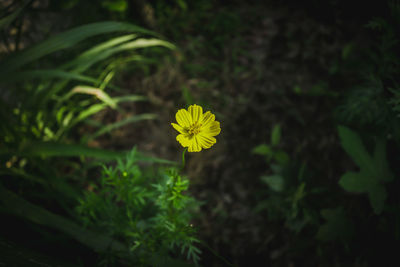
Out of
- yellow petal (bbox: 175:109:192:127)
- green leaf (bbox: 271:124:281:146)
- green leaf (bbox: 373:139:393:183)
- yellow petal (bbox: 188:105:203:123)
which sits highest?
green leaf (bbox: 271:124:281:146)

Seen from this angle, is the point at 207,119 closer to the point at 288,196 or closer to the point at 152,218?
the point at 152,218

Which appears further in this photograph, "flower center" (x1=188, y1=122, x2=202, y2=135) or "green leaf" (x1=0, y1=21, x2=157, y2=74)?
"green leaf" (x1=0, y1=21, x2=157, y2=74)

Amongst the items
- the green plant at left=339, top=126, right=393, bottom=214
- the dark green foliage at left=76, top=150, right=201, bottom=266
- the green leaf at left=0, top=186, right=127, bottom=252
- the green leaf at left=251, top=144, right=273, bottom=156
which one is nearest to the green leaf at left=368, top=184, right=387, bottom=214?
the green plant at left=339, top=126, right=393, bottom=214

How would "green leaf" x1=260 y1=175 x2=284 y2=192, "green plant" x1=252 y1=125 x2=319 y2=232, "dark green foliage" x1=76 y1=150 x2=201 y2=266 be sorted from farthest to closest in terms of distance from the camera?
"green leaf" x1=260 y1=175 x2=284 y2=192, "green plant" x1=252 y1=125 x2=319 y2=232, "dark green foliage" x1=76 y1=150 x2=201 y2=266

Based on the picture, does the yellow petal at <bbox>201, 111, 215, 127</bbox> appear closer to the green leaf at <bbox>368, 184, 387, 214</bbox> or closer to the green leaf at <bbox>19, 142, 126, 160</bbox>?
the green leaf at <bbox>19, 142, 126, 160</bbox>

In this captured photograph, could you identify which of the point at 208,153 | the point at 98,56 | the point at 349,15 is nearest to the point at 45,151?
the point at 98,56

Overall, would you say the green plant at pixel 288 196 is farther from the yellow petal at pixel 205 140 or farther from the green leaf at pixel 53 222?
the green leaf at pixel 53 222

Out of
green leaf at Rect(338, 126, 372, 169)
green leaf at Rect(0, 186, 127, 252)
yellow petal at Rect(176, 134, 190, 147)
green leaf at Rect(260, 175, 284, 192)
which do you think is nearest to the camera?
yellow petal at Rect(176, 134, 190, 147)

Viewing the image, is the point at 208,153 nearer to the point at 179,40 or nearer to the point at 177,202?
the point at 177,202
